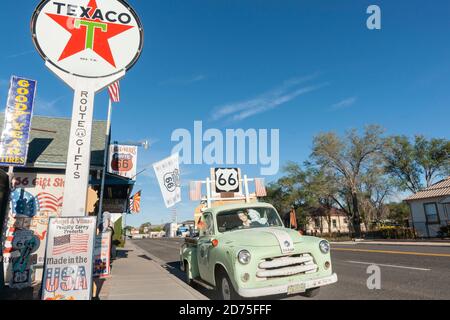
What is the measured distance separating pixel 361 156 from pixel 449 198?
15.1 metres

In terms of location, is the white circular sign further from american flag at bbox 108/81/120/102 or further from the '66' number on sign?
american flag at bbox 108/81/120/102

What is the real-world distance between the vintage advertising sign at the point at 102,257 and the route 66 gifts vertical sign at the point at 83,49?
4.83 metres

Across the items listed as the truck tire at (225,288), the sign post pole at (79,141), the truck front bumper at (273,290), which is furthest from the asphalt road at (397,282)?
the sign post pole at (79,141)

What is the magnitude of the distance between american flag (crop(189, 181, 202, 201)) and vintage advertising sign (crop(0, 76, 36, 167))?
5641mm

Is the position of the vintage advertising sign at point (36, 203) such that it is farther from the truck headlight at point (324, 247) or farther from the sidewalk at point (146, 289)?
the truck headlight at point (324, 247)

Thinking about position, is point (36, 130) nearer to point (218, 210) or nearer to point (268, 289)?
point (218, 210)

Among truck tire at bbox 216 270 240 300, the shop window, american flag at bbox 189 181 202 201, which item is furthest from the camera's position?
the shop window

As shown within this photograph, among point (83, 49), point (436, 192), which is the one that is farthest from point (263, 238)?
point (436, 192)

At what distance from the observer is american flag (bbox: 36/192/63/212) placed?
449 inches

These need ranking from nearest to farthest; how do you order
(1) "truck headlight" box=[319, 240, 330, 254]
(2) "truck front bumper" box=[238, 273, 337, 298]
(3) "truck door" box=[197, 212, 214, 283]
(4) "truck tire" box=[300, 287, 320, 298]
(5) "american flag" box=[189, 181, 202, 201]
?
(2) "truck front bumper" box=[238, 273, 337, 298]
(1) "truck headlight" box=[319, 240, 330, 254]
(4) "truck tire" box=[300, 287, 320, 298]
(3) "truck door" box=[197, 212, 214, 283]
(5) "american flag" box=[189, 181, 202, 201]

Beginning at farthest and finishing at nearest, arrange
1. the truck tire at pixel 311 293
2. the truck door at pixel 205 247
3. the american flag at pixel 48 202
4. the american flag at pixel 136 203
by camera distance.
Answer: the american flag at pixel 136 203 → the american flag at pixel 48 202 → the truck door at pixel 205 247 → the truck tire at pixel 311 293

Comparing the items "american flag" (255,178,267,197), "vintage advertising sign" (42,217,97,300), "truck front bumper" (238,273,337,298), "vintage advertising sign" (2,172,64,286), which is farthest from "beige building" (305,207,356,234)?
"vintage advertising sign" (42,217,97,300)

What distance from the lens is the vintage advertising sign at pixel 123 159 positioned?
784 inches
